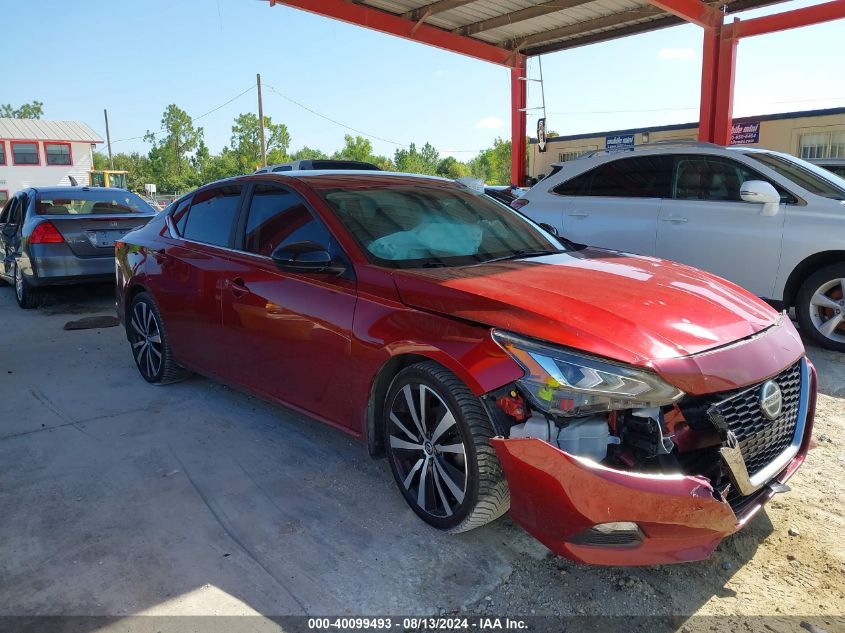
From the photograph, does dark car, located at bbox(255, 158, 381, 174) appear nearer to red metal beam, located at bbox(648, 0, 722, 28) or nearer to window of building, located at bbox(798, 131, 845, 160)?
red metal beam, located at bbox(648, 0, 722, 28)

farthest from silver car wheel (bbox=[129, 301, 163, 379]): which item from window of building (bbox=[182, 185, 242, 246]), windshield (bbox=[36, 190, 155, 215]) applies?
windshield (bbox=[36, 190, 155, 215])

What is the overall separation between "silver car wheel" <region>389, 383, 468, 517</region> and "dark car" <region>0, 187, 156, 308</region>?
6425 millimetres

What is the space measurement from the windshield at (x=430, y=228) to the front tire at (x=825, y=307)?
287 centimetres

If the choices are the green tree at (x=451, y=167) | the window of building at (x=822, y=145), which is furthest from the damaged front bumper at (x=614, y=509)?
the green tree at (x=451, y=167)

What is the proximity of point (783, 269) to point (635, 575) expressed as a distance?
4.04m

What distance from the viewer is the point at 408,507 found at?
304 centimetres

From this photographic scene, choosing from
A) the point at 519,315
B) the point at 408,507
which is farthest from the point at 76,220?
the point at 519,315

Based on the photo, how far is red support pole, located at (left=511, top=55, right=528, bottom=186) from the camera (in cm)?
1616

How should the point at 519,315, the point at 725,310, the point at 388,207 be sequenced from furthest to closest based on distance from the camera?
the point at 388,207
the point at 725,310
the point at 519,315

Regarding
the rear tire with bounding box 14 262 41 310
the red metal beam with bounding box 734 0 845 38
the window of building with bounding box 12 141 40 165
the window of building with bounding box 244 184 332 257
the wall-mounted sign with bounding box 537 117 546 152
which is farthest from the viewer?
the window of building with bounding box 12 141 40 165

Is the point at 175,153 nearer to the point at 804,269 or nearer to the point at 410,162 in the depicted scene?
the point at 410,162

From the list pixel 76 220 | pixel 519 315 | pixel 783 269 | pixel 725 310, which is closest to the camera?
pixel 519 315

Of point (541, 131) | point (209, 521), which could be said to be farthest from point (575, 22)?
point (209, 521)

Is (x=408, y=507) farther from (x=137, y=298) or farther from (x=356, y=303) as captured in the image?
(x=137, y=298)
